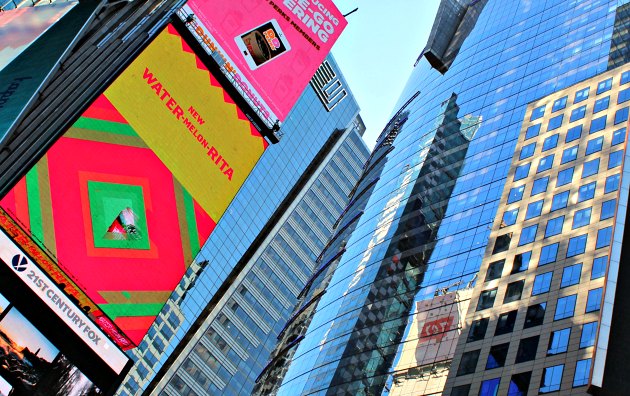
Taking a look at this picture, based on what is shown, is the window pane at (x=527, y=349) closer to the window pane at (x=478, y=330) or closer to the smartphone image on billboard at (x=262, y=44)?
the window pane at (x=478, y=330)

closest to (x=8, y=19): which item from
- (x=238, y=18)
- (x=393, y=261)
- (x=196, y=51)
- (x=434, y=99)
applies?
(x=196, y=51)

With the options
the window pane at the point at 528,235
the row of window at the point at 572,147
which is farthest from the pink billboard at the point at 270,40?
the row of window at the point at 572,147

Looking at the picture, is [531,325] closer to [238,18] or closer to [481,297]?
[481,297]

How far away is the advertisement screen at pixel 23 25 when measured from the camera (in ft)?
117

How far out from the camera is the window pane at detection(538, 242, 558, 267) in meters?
61.6

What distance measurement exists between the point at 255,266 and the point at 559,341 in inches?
2523

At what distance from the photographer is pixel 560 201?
65.9 m

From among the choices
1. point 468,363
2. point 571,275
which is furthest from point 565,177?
point 468,363

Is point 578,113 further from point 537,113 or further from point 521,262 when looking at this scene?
point 521,262

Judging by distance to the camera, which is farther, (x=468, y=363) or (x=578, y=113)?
(x=578, y=113)

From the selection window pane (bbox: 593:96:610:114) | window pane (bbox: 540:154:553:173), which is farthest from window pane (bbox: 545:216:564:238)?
window pane (bbox: 593:96:610:114)

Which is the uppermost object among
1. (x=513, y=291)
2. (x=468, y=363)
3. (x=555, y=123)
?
(x=555, y=123)

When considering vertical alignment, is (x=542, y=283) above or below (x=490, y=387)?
above

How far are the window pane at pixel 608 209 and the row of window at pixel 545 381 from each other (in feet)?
41.6
